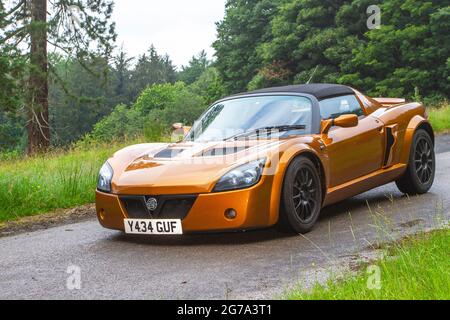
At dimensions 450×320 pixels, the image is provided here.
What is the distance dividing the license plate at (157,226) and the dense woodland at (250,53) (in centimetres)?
811

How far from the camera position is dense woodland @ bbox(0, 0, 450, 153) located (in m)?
22.5

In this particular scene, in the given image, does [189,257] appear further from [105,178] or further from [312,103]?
[312,103]

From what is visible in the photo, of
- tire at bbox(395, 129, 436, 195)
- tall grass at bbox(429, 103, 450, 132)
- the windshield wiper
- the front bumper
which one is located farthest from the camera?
tall grass at bbox(429, 103, 450, 132)

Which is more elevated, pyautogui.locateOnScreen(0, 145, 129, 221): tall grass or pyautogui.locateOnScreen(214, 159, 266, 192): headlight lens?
pyautogui.locateOnScreen(214, 159, 266, 192): headlight lens

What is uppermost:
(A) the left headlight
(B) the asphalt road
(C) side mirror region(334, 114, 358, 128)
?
(C) side mirror region(334, 114, 358, 128)

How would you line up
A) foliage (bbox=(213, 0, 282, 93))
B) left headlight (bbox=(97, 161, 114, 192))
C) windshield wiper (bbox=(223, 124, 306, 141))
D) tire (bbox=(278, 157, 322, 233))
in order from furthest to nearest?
foliage (bbox=(213, 0, 282, 93))
windshield wiper (bbox=(223, 124, 306, 141))
left headlight (bbox=(97, 161, 114, 192))
tire (bbox=(278, 157, 322, 233))

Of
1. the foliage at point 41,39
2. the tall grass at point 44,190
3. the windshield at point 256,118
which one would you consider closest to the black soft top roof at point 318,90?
the windshield at point 256,118

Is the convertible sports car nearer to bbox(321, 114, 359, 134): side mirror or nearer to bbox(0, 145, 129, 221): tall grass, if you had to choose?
bbox(321, 114, 359, 134): side mirror

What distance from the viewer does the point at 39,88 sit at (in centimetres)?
2328

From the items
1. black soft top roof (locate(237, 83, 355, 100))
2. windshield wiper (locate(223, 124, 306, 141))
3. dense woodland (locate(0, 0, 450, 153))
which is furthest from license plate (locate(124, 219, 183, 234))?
dense woodland (locate(0, 0, 450, 153))

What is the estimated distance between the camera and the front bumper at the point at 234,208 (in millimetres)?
5906

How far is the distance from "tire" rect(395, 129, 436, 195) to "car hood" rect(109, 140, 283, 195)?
7.95ft

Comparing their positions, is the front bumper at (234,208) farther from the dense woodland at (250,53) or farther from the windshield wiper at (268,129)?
the dense woodland at (250,53)
